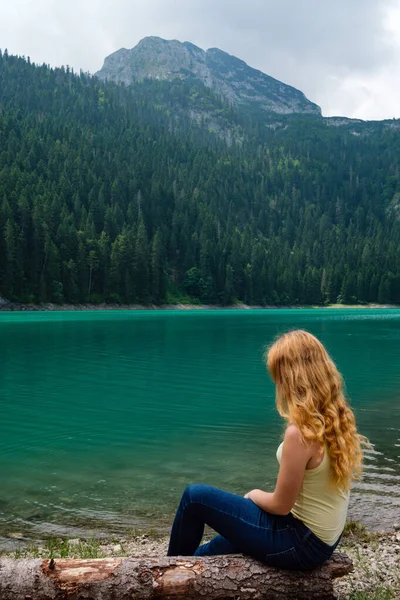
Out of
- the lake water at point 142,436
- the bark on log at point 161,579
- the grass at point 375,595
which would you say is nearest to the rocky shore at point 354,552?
the grass at point 375,595

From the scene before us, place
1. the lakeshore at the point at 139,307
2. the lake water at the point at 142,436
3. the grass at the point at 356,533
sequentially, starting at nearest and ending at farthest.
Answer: the grass at the point at 356,533, the lake water at the point at 142,436, the lakeshore at the point at 139,307

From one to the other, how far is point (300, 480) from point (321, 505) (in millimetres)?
425

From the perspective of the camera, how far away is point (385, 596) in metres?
5.27

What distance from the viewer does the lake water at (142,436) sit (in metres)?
9.51

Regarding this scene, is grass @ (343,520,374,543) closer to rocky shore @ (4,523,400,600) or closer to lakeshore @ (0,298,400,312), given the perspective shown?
rocky shore @ (4,523,400,600)

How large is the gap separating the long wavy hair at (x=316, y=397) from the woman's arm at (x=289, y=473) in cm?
8

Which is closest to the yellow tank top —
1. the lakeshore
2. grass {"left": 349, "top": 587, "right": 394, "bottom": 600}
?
grass {"left": 349, "top": 587, "right": 394, "bottom": 600}

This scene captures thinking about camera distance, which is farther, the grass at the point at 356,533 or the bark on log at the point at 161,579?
Answer: the grass at the point at 356,533

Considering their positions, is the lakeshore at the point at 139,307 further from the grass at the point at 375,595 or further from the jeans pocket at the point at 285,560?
the jeans pocket at the point at 285,560

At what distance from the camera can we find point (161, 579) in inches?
187

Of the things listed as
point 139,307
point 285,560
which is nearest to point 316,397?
point 285,560

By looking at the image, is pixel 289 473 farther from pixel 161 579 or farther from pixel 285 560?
pixel 161 579

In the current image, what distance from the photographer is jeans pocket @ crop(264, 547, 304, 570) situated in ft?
15.5

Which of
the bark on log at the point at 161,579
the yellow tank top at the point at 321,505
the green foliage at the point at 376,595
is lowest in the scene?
the green foliage at the point at 376,595
